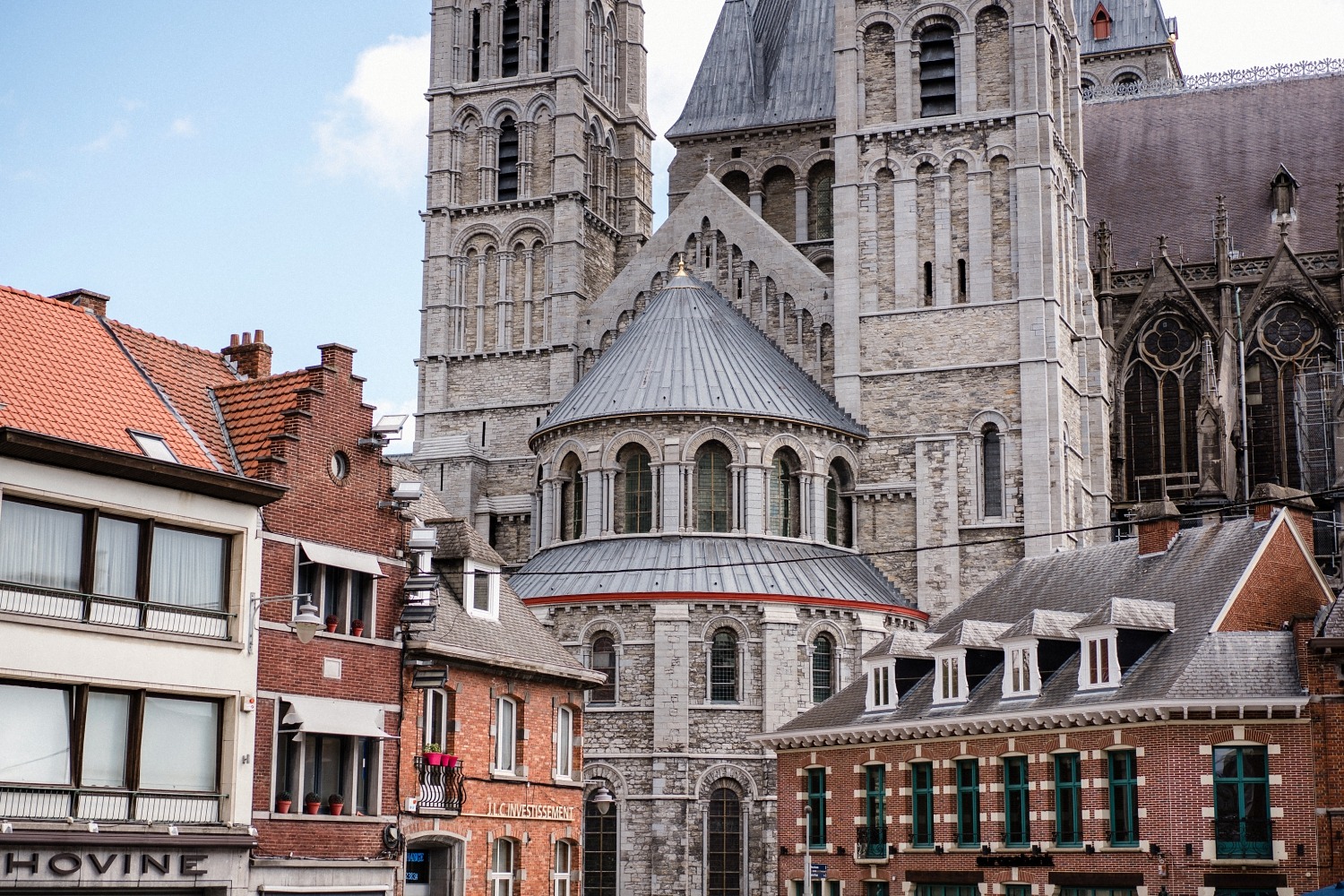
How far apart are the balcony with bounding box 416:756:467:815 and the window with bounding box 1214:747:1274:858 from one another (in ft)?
40.2

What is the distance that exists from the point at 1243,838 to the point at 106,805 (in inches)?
694

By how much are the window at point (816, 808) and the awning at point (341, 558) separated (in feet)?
44.3

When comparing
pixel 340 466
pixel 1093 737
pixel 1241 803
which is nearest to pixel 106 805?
pixel 340 466

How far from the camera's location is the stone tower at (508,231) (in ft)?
203

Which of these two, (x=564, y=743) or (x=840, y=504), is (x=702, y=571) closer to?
(x=840, y=504)

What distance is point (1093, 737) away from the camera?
3244cm

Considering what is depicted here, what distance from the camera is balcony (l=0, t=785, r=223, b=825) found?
2322 centimetres

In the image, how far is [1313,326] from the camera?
62.1 metres

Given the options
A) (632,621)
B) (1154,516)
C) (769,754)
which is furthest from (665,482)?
(1154,516)

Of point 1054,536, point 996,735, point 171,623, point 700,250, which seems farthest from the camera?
point 700,250

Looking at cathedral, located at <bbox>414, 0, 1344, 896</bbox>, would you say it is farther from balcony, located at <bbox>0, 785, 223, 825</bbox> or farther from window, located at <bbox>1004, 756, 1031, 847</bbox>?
balcony, located at <bbox>0, 785, 223, 825</bbox>

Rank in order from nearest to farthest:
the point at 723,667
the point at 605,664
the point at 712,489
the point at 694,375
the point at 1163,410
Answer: the point at 723,667 → the point at 605,664 → the point at 712,489 → the point at 694,375 → the point at 1163,410

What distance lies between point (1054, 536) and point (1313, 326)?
50.5ft

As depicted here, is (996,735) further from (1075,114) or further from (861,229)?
(1075,114)
